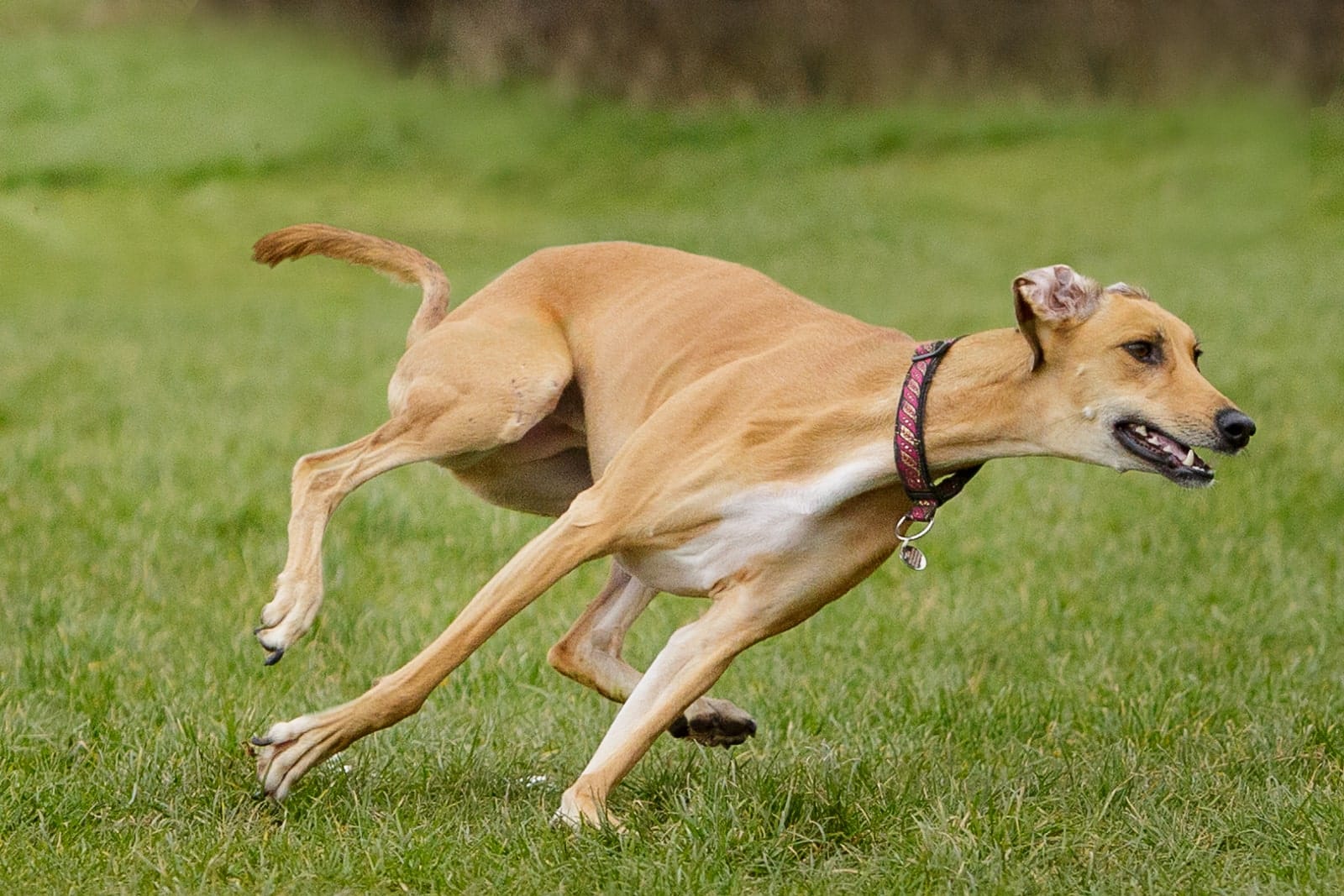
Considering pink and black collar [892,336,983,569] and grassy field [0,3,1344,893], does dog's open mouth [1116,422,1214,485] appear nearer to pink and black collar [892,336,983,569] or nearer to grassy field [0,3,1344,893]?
pink and black collar [892,336,983,569]

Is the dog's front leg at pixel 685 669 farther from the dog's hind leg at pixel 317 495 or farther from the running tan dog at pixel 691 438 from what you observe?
the dog's hind leg at pixel 317 495

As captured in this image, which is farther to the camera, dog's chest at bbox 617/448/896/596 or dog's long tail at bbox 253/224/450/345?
dog's long tail at bbox 253/224/450/345

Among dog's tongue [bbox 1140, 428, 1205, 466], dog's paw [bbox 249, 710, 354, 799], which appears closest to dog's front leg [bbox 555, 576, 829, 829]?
dog's paw [bbox 249, 710, 354, 799]

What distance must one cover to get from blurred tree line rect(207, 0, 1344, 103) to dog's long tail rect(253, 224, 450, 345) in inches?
615

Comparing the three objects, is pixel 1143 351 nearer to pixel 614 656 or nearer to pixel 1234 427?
pixel 1234 427

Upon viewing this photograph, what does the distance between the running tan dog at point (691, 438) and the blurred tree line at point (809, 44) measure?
53.7 feet

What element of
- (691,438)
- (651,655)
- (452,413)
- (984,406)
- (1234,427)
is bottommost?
(651,655)

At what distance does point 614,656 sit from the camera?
Answer: 5.17 m

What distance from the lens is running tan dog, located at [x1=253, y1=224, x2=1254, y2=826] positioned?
3943 millimetres

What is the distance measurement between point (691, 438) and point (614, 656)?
102 centimetres

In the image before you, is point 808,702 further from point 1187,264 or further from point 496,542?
point 1187,264

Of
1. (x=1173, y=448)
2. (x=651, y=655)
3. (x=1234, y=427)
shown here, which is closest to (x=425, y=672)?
(x=1173, y=448)

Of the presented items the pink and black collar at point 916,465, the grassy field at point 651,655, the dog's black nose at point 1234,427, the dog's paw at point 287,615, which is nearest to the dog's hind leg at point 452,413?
the dog's paw at point 287,615

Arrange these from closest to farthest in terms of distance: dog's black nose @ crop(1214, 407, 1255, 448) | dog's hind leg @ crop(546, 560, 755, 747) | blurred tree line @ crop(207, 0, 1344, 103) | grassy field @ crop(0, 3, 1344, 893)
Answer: dog's black nose @ crop(1214, 407, 1255, 448)
grassy field @ crop(0, 3, 1344, 893)
dog's hind leg @ crop(546, 560, 755, 747)
blurred tree line @ crop(207, 0, 1344, 103)
